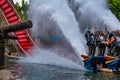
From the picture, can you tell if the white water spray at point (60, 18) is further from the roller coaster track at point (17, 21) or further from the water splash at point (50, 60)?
the roller coaster track at point (17, 21)

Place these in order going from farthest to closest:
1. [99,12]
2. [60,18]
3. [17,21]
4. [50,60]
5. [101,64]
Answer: [17,21] → [50,60] → [60,18] → [99,12] → [101,64]

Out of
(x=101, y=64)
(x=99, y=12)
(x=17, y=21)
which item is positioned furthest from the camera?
(x=17, y=21)

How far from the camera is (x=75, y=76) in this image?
70.9 feet

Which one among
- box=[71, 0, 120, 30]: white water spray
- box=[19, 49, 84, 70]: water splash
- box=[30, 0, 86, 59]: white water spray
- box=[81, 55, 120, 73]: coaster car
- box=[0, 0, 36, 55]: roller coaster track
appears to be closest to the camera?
box=[81, 55, 120, 73]: coaster car

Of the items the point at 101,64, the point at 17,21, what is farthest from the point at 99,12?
the point at 17,21

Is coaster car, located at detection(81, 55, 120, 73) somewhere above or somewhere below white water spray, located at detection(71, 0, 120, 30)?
below

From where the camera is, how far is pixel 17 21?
130 ft

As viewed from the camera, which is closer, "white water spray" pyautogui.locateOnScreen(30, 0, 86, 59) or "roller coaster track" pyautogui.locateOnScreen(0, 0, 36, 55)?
"white water spray" pyautogui.locateOnScreen(30, 0, 86, 59)

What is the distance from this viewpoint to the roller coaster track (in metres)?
37.6

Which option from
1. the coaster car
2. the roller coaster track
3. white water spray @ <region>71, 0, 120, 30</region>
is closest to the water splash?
the coaster car

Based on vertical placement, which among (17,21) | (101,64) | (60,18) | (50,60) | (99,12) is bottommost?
(101,64)

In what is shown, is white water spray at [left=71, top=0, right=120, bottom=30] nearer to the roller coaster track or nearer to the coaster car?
the coaster car

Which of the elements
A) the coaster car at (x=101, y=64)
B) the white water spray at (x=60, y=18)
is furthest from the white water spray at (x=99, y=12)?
the coaster car at (x=101, y=64)

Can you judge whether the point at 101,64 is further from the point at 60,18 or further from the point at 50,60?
the point at 50,60
